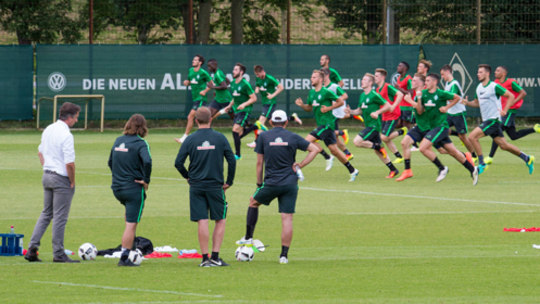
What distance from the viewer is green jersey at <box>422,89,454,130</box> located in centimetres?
2069

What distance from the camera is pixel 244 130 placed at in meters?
27.0

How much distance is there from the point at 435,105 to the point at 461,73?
15319 millimetres

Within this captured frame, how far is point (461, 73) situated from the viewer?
117 feet

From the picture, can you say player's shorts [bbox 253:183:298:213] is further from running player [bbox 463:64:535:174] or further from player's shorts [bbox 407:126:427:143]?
running player [bbox 463:64:535:174]

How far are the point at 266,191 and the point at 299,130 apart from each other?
75.7 feet

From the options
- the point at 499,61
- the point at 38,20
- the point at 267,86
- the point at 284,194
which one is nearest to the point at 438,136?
the point at 267,86

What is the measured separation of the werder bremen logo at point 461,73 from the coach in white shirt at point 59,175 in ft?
84.0

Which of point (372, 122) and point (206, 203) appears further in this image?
point (372, 122)

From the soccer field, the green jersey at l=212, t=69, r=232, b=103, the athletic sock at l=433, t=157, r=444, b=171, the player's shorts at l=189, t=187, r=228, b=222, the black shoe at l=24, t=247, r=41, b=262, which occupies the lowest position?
the soccer field

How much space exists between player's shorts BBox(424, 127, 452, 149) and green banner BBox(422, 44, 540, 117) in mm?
15290

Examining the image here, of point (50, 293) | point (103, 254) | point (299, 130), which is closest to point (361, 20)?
point (299, 130)

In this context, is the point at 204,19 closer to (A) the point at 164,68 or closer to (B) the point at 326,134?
(A) the point at 164,68

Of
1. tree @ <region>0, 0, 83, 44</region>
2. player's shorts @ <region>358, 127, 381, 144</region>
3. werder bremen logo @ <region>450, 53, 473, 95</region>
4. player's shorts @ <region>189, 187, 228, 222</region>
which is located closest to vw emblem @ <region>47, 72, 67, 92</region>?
tree @ <region>0, 0, 83, 44</region>

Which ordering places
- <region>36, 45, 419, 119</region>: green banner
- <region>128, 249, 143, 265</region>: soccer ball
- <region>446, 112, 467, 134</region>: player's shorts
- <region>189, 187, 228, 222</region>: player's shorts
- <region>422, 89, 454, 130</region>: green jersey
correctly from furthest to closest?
<region>36, 45, 419, 119</region>: green banner
<region>446, 112, 467, 134</region>: player's shorts
<region>422, 89, 454, 130</region>: green jersey
<region>189, 187, 228, 222</region>: player's shorts
<region>128, 249, 143, 265</region>: soccer ball
